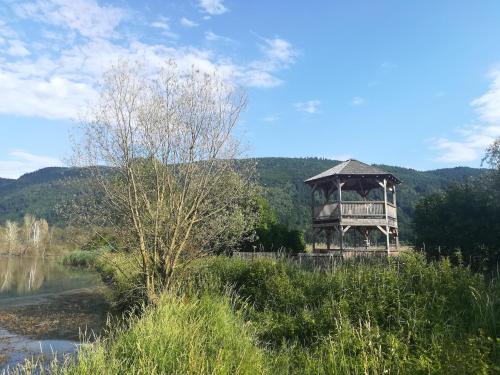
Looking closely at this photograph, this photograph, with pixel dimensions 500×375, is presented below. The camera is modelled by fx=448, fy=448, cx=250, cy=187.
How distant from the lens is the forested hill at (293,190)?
2383 inches

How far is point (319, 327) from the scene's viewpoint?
8227mm

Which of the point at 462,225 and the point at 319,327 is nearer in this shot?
the point at 319,327

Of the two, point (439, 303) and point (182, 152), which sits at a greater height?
point (182, 152)

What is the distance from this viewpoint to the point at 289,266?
41.4ft

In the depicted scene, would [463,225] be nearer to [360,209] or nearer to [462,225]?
[462,225]

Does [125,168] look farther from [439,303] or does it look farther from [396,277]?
[439,303]

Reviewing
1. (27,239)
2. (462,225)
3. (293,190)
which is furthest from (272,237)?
(27,239)

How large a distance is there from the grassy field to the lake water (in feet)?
4.03

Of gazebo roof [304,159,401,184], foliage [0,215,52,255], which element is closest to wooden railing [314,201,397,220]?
gazebo roof [304,159,401,184]

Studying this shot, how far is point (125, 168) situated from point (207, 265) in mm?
3731

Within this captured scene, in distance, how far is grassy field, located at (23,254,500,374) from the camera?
497 centimetres

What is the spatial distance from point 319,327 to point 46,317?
10.9 metres

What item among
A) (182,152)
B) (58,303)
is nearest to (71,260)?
(58,303)

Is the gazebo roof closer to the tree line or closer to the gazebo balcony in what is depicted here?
the gazebo balcony
